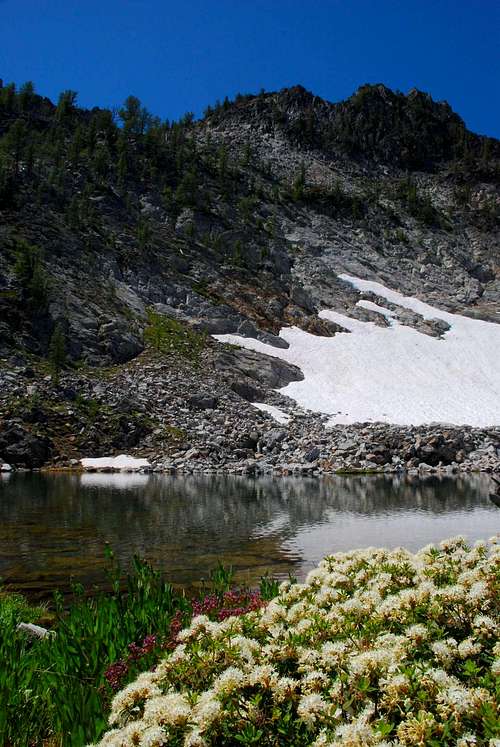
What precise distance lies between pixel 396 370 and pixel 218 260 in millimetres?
33687

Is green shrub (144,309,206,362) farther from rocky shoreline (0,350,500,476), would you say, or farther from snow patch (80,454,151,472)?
snow patch (80,454,151,472)

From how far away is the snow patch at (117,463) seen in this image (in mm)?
42406

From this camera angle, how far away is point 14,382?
46.8 metres

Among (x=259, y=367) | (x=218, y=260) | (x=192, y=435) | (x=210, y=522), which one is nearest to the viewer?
(x=210, y=522)

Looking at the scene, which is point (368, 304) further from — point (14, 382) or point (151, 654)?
point (151, 654)

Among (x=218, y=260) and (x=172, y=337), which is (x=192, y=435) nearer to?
(x=172, y=337)

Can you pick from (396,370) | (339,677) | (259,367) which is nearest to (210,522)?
(339,677)

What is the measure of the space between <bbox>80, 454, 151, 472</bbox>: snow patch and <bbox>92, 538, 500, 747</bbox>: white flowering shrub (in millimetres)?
38604

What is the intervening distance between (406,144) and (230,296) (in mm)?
102845

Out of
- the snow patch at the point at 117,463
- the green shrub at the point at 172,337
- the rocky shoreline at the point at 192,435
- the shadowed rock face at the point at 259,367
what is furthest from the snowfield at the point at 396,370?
the snow patch at the point at 117,463

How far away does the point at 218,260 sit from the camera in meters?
88.1

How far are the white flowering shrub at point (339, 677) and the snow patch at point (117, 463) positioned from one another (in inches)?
1520

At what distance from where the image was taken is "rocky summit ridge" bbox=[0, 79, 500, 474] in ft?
153

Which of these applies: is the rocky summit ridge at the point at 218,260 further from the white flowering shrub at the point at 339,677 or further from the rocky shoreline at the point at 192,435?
the white flowering shrub at the point at 339,677
